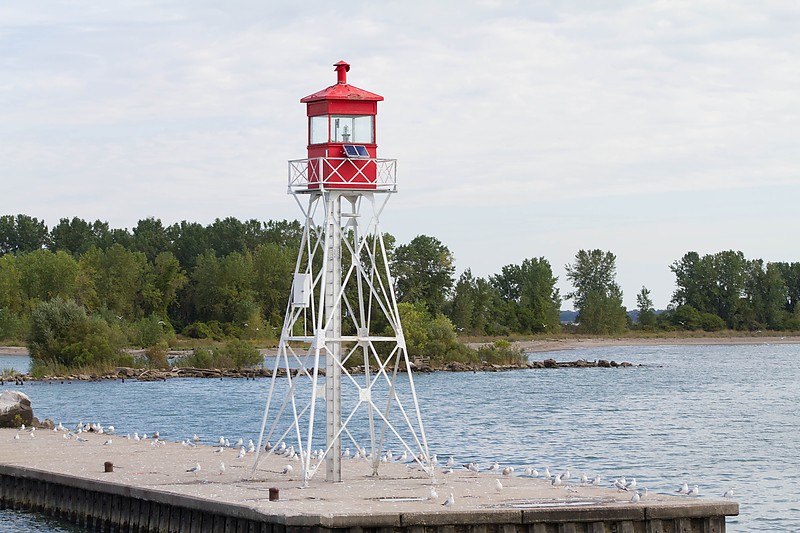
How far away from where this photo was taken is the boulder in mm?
45719

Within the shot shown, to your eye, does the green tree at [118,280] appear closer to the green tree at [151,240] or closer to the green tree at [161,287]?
the green tree at [161,287]

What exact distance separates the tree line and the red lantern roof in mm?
77738

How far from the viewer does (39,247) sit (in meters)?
198

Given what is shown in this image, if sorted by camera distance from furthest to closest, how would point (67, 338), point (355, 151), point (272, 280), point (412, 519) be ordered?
point (272, 280)
point (67, 338)
point (355, 151)
point (412, 519)

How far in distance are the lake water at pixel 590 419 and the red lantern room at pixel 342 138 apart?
11154mm

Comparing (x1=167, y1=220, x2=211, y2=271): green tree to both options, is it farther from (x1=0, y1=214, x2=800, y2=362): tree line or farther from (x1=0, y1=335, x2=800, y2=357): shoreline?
(x1=0, y1=335, x2=800, y2=357): shoreline

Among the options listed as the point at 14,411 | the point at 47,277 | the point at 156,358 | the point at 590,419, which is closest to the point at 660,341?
the point at 47,277

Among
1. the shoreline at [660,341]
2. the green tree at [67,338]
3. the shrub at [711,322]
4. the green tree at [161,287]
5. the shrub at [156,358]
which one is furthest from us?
the shrub at [711,322]

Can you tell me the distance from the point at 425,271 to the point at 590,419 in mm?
81702

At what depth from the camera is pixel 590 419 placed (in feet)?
218

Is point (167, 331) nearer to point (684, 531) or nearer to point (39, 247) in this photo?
point (39, 247)

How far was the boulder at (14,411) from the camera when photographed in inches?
1800

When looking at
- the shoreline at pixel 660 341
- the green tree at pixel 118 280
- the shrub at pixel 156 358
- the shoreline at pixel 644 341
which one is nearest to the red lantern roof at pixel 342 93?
the shrub at pixel 156 358

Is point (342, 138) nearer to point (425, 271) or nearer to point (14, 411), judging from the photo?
point (14, 411)
